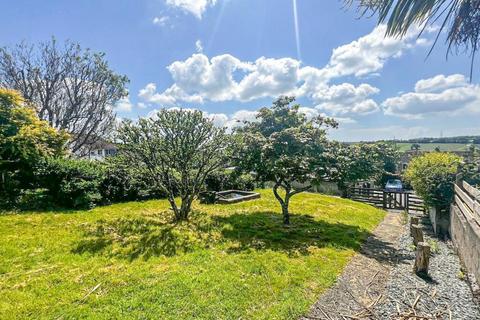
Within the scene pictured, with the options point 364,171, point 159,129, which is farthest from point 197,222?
point 364,171

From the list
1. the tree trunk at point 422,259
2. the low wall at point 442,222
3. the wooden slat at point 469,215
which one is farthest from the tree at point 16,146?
the low wall at point 442,222

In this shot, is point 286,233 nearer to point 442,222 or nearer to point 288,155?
point 288,155

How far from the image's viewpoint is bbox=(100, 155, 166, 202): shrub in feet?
37.1

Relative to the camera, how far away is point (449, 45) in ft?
7.22

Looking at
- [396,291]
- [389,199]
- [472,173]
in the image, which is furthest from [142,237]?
[389,199]

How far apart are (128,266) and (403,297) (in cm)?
499

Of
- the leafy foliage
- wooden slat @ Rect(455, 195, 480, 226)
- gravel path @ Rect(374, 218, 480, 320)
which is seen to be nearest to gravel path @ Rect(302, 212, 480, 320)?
gravel path @ Rect(374, 218, 480, 320)

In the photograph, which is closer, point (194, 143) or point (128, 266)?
point (128, 266)

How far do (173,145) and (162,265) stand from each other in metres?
4.45

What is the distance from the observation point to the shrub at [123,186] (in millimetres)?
11312

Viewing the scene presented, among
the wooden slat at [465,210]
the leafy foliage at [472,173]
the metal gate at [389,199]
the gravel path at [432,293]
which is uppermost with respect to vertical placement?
the leafy foliage at [472,173]

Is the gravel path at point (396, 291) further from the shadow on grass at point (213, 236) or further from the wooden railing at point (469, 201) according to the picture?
the wooden railing at point (469, 201)

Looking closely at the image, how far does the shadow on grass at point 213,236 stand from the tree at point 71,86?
46.4 ft

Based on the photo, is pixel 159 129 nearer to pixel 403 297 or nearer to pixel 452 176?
pixel 403 297
